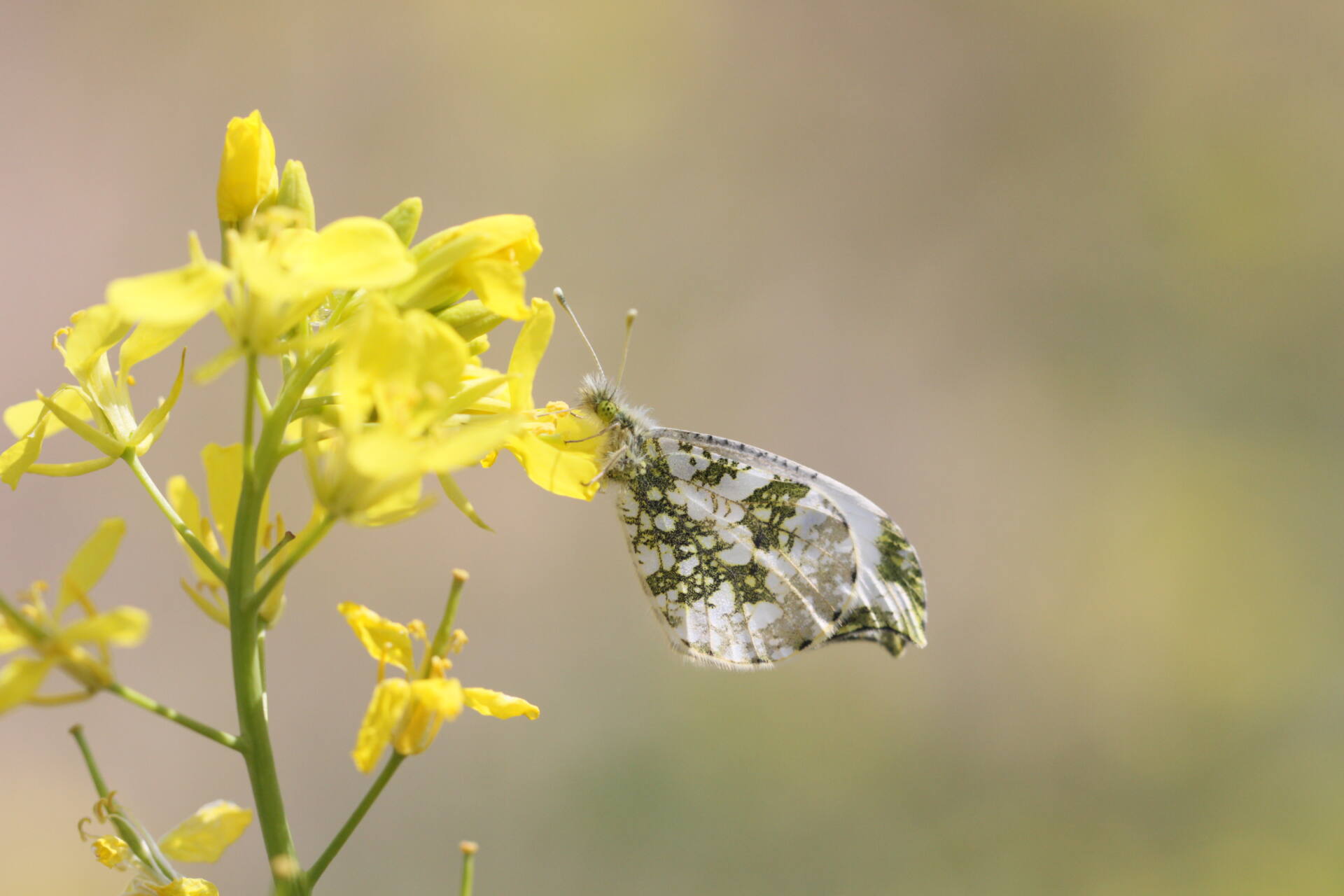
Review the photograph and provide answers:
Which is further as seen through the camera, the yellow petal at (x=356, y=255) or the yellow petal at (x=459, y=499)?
the yellow petal at (x=459, y=499)

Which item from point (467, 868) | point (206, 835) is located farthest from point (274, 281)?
point (206, 835)

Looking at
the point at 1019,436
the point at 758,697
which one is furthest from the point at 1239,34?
the point at 758,697

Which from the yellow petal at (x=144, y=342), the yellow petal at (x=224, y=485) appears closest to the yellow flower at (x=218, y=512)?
the yellow petal at (x=224, y=485)

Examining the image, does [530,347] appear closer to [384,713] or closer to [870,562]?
[384,713]

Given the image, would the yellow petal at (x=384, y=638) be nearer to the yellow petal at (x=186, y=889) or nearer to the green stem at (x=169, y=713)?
the green stem at (x=169, y=713)

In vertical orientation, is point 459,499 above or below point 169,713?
above

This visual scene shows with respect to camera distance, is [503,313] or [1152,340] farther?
[1152,340]

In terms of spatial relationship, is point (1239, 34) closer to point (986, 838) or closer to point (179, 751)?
point (986, 838)
